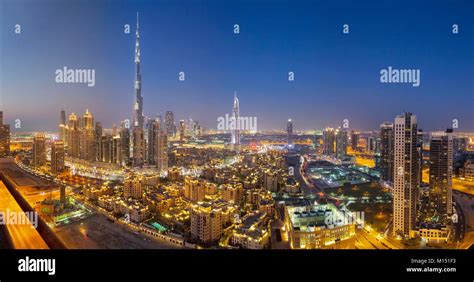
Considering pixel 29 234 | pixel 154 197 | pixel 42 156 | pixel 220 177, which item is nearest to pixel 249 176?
pixel 220 177

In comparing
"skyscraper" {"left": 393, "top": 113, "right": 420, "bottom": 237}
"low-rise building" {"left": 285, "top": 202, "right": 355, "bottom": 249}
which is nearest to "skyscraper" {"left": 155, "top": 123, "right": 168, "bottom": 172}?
"low-rise building" {"left": 285, "top": 202, "right": 355, "bottom": 249}

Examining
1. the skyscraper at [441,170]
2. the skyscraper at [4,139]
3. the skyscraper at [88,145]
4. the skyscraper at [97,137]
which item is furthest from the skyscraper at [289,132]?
the skyscraper at [88,145]

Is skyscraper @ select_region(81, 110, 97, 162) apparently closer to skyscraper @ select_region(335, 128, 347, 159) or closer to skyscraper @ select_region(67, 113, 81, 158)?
skyscraper @ select_region(67, 113, 81, 158)

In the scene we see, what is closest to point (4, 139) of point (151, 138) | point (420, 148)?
point (151, 138)

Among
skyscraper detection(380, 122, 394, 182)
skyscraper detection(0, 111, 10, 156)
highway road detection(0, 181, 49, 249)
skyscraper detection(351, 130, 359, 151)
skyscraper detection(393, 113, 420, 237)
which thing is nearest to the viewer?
highway road detection(0, 181, 49, 249)

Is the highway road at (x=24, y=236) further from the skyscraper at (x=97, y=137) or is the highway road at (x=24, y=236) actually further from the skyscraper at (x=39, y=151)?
the skyscraper at (x=97, y=137)

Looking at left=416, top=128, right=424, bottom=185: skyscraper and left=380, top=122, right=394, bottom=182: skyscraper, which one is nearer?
left=416, top=128, right=424, bottom=185: skyscraper
